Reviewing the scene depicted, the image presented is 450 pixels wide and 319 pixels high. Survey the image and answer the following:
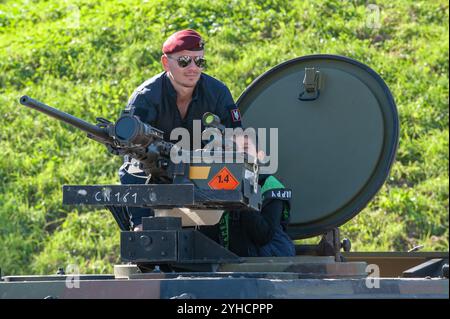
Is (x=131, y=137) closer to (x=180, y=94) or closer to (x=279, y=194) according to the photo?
(x=180, y=94)

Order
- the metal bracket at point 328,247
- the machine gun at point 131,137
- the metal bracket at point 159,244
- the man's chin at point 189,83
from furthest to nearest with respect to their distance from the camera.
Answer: the metal bracket at point 328,247
the man's chin at point 189,83
the metal bracket at point 159,244
the machine gun at point 131,137

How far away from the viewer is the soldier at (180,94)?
25.8 ft

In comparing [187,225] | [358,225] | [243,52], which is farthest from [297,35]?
[187,225]

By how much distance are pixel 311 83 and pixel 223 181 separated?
2136mm

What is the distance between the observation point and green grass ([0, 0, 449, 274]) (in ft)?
50.4

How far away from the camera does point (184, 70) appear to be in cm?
796

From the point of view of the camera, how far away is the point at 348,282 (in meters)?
6.12

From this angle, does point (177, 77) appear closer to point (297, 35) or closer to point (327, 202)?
point (327, 202)

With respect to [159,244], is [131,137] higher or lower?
higher

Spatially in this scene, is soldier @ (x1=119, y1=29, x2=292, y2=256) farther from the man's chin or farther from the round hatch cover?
the round hatch cover

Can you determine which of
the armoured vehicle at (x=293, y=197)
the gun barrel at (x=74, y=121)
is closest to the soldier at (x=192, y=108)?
the armoured vehicle at (x=293, y=197)

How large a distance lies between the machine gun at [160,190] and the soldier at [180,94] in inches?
34.7

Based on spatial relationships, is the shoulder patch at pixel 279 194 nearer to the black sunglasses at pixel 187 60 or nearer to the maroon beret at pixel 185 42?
the black sunglasses at pixel 187 60

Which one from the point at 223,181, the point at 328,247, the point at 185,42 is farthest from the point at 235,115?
the point at 223,181
